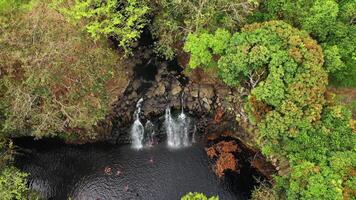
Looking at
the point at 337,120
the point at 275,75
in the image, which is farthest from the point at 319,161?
the point at 275,75

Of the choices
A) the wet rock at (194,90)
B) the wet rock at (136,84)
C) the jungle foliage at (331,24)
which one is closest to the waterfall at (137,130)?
the wet rock at (136,84)

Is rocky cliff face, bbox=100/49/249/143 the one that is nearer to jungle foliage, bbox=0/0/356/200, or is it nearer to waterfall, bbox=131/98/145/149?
waterfall, bbox=131/98/145/149

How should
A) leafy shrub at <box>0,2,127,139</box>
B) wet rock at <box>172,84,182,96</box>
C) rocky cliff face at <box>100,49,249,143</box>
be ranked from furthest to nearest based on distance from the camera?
wet rock at <box>172,84,182,96</box> → rocky cliff face at <box>100,49,249,143</box> → leafy shrub at <box>0,2,127,139</box>

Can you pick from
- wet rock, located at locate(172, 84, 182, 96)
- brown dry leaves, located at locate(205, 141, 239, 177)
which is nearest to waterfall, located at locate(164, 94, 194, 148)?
wet rock, located at locate(172, 84, 182, 96)

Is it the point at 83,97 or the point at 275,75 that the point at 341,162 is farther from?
the point at 83,97

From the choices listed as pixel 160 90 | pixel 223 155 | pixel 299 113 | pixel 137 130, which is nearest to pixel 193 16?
pixel 160 90

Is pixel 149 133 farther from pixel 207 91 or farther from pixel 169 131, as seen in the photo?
pixel 207 91

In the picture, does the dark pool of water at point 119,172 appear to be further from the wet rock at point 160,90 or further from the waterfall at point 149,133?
the wet rock at point 160,90
